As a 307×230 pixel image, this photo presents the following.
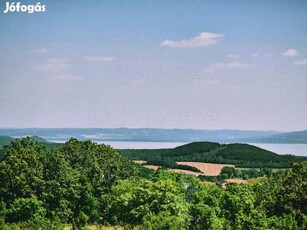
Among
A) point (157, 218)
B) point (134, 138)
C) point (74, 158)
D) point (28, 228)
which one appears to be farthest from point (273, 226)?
point (134, 138)

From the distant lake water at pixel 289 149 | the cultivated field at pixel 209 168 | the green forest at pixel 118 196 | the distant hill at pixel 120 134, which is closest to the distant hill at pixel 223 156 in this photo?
the cultivated field at pixel 209 168

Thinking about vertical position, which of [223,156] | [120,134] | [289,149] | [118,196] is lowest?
[223,156]

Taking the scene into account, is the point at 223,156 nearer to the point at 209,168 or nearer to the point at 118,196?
the point at 209,168

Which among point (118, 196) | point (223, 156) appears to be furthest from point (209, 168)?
point (118, 196)

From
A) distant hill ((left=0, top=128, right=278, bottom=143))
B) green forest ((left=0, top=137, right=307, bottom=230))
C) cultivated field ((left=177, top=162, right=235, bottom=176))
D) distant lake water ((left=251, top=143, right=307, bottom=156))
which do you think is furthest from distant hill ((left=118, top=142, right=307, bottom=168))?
distant hill ((left=0, top=128, right=278, bottom=143))

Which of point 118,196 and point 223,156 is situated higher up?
point 118,196

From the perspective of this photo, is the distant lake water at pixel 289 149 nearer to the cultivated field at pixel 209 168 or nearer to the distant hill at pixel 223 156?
the distant hill at pixel 223 156

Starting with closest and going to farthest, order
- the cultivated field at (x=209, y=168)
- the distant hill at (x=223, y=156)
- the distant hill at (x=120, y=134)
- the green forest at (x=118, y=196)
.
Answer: the green forest at (x=118, y=196) → the cultivated field at (x=209, y=168) → the distant hill at (x=223, y=156) → the distant hill at (x=120, y=134)

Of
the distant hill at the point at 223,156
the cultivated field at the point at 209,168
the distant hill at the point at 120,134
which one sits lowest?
the cultivated field at the point at 209,168
